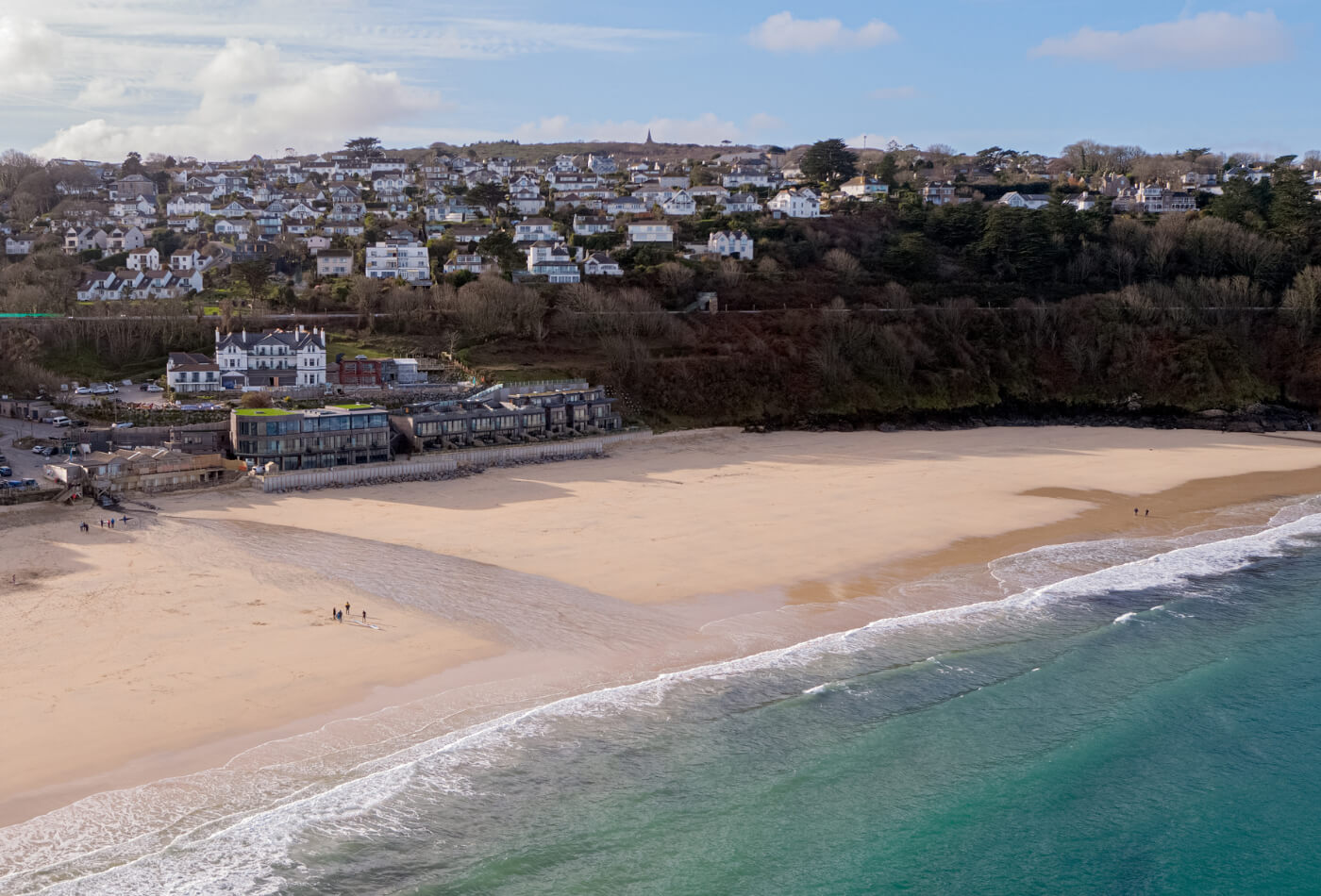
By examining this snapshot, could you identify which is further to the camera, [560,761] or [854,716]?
[854,716]

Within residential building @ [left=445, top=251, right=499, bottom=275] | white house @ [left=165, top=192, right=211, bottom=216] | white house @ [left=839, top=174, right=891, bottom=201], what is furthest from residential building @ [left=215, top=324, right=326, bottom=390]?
white house @ [left=839, top=174, right=891, bottom=201]

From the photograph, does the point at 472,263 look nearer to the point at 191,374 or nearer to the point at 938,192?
the point at 191,374

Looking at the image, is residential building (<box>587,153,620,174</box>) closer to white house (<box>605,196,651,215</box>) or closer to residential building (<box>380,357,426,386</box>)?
white house (<box>605,196,651,215</box>)

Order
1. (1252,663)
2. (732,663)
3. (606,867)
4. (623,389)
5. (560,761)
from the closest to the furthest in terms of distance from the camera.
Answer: (606,867)
(560,761)
(732,663)
(1252,663)
(623,389)

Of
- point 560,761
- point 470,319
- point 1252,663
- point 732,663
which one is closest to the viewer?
point 560,761

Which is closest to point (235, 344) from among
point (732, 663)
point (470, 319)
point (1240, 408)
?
point (470, 319)

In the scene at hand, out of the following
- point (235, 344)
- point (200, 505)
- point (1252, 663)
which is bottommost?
point (1252, 663)

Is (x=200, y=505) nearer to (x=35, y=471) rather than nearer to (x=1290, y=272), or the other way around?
(x=35, y=471)

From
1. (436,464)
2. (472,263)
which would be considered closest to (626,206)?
(472,263)

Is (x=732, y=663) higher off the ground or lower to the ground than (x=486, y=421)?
lower
